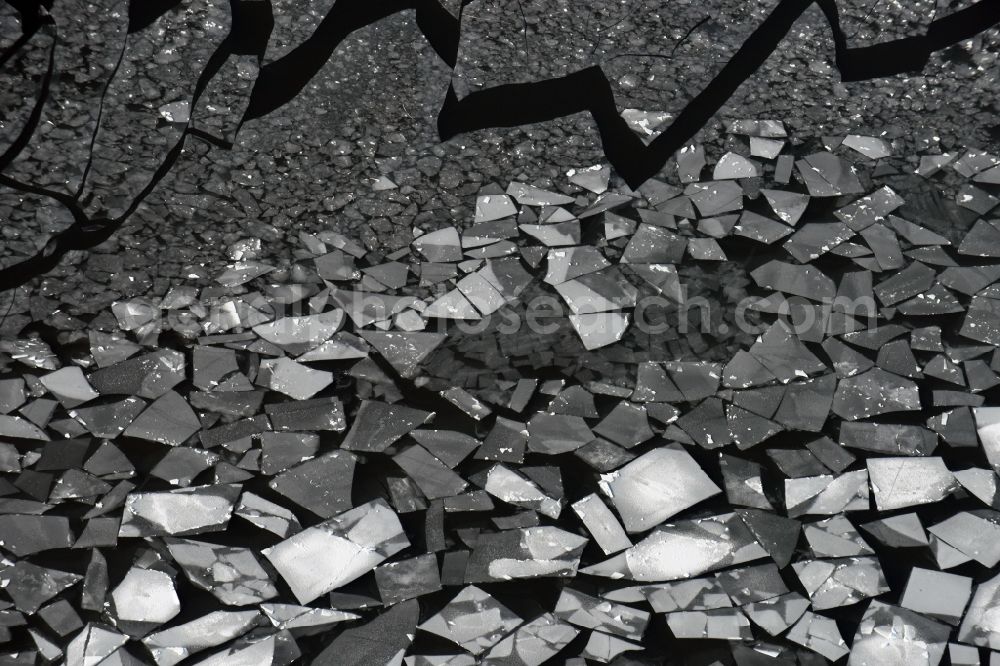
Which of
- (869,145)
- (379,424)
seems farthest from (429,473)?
(869,145)

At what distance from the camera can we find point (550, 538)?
691mm

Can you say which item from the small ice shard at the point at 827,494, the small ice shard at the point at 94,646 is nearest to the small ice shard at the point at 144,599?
the small ice shard at the point at 94,646

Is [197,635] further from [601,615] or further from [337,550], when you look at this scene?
[601,615]

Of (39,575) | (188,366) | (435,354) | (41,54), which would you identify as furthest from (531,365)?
(41,54)

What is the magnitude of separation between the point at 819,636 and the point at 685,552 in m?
0.13

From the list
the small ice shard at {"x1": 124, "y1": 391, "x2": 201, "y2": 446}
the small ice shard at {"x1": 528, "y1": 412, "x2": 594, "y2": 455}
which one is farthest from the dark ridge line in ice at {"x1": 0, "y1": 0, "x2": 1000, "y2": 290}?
the small ice shard at {"x1": 528, "y1": 412, "x2": 594, "y2": 455}

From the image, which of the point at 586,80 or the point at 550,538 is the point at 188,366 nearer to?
the point at 550,538

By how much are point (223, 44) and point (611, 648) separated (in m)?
0.74

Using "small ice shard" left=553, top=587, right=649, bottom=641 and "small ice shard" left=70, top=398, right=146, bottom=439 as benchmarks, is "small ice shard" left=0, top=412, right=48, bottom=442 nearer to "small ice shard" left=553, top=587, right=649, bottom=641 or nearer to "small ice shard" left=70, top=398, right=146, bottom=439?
"small ice shard" left=70, top=398, right=146, bottom=439

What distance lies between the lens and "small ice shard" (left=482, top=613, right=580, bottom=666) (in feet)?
2.09

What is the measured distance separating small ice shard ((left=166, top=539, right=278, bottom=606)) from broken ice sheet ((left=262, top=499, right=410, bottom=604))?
16 mm

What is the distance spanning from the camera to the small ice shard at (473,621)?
2.11ft

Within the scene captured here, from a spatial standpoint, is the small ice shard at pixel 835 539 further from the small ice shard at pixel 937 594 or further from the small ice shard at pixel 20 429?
the small ice shard at pixel 20 429

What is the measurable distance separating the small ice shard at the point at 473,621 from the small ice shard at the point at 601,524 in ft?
0.33
